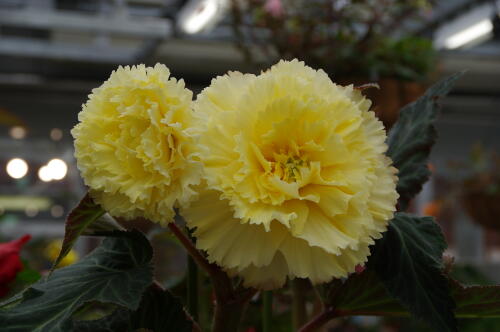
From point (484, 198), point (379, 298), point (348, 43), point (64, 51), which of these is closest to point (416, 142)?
point (379, 298)

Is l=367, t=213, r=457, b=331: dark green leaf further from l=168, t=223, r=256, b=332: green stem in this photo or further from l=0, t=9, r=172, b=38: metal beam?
l=0, t=9, r=172, b=38: metal beam

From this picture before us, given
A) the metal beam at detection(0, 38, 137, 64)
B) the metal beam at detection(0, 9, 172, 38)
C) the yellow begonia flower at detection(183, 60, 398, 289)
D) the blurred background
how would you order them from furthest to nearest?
the metal beam at detection(0, 38, 137, 64) → the metal beam at detection(0, 9, 172, 38) → the blurred background → the yellow begonia flower at detection(183, 60, 398, 289)

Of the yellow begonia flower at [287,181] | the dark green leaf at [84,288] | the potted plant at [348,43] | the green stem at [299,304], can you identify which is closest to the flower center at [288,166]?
the yellow begonia flower at [287,181]

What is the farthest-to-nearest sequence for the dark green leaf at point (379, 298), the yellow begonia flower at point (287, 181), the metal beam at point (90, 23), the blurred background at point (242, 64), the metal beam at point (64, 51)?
1. the metal beam at point (64, 51)
2. the metal beam at point (90, 23)
3. the blurred background at point (242, 64)
4. the dark green leaf at point (379, 298)
5. the yellow begonia flower at point (287, 181)

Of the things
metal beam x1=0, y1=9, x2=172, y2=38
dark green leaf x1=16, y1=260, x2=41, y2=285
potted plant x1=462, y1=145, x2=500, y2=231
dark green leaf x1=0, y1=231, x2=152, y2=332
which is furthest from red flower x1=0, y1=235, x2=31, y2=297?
metal beam x1=0, y1=9, x2=172, y2=38

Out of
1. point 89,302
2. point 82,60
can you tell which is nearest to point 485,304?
point 89,302

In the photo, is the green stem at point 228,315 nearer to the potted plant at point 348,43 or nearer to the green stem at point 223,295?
the green stem at point 223,295

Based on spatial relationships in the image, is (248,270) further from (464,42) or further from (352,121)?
(464,42)
